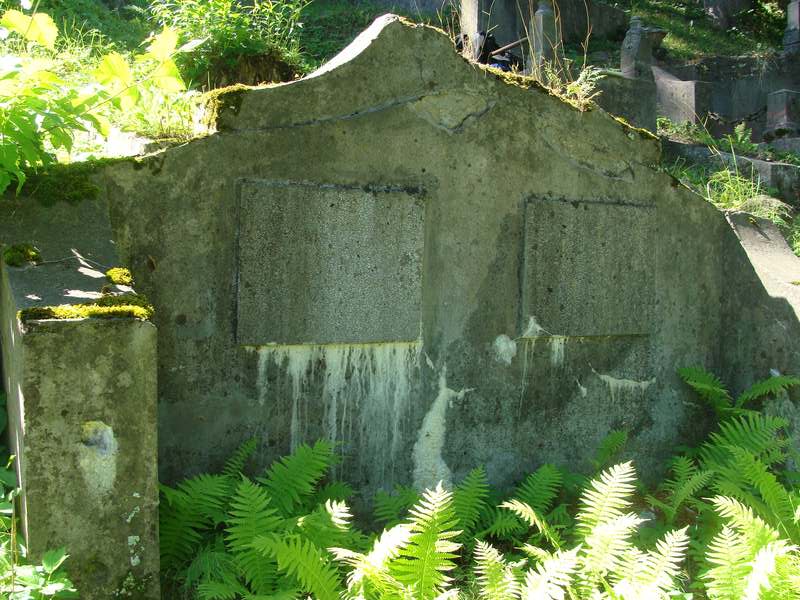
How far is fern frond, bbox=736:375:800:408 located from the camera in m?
5.15

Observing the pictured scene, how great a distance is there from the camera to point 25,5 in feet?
10.2

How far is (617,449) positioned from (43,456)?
137 inches

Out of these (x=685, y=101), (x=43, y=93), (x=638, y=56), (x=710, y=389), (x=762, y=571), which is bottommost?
(x=762, y=571)

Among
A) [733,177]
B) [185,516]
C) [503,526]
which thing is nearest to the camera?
[185,516]

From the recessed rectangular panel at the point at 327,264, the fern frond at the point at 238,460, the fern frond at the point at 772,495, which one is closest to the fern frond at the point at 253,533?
the fern frond at the point at 238,460

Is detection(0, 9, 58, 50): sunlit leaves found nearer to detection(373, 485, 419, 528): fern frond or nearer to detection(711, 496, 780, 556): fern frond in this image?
detection(373, 485, 419, 528): fern frond

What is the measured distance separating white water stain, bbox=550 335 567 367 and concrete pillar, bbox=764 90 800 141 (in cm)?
919

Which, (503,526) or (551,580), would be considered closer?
(551,580)

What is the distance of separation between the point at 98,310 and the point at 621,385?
3.45 m

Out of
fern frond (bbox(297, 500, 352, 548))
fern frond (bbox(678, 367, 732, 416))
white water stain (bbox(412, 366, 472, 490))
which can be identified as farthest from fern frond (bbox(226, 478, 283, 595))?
fern frond (bbox(678, 367, 732, 416))

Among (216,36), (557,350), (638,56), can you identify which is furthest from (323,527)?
(638,56)

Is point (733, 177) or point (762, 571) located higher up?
point (733, 177)

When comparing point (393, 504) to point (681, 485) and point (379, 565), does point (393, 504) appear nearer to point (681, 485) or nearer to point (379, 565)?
point (379, 565)

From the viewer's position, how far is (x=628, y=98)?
9.80 metres
